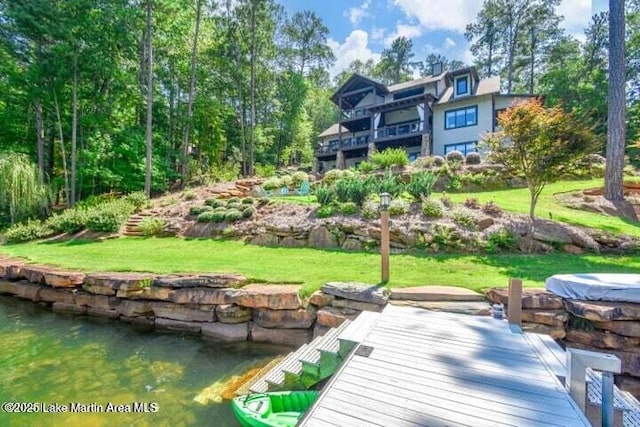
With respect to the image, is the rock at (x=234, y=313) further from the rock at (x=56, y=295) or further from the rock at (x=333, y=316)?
the rock at (x=56, y=295)

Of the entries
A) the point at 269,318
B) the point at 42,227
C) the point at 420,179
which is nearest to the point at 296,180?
the point at 420,179

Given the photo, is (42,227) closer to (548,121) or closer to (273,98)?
(548,121)

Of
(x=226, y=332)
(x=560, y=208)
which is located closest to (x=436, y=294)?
(x=226, y=332)

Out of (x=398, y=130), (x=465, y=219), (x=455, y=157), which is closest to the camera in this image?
(x=465, y=219)

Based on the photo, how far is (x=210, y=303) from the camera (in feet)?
16.6

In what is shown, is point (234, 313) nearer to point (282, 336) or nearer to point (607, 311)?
point (282, 336)

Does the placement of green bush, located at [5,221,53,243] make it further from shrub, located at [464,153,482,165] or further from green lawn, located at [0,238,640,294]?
shrub, located at [464,153,482,165]

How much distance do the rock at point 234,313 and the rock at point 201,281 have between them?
38 cm

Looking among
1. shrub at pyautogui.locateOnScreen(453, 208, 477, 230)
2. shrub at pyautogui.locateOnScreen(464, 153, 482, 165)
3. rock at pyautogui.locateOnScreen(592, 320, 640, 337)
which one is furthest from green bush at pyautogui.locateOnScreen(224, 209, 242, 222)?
shrub at pyautogui.locateOnScreen(464, 153, 482, 165)

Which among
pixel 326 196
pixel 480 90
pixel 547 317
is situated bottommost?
pixel 547 317

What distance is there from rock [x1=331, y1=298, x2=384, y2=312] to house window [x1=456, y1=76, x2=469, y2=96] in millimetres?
19651

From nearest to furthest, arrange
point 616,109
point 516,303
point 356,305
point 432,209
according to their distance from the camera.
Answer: point 516,303 < point 356,305 < point 432,209 < point 616,109

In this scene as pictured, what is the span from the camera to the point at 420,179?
9047 mm

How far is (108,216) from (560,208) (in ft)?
51.3
